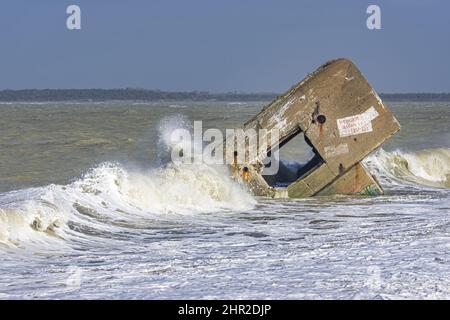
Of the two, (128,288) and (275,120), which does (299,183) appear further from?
(128,288)

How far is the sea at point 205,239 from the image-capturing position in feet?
19.5

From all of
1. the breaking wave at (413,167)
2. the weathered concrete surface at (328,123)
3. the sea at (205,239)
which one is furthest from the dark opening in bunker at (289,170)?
the breaking wave at (413,167)

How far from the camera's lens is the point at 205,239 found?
8.61m

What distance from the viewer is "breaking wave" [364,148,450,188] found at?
650 inches

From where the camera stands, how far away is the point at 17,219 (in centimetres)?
862

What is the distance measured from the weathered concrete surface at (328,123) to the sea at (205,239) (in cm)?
34

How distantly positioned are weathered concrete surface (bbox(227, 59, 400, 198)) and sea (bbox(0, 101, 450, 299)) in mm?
340

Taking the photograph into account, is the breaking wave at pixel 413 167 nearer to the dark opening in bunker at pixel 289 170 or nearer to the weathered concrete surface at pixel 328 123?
the dark opening in bunker at pixel 289 170

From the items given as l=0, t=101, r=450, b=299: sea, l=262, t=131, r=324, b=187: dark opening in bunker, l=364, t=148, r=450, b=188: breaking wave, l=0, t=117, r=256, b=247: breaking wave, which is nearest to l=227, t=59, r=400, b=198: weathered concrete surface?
l=262, t=131, r=324, b=187: dark opening in bunker

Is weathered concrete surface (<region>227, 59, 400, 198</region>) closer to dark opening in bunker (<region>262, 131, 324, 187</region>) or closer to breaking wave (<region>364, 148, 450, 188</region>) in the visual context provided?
dark opening in bunker (<region>262, 131, 324, 187</region>)

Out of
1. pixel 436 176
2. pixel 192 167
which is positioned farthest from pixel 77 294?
pixel 436 176

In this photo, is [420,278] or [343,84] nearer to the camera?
[420,278]

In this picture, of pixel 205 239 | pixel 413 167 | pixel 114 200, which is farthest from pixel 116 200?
pixel 413 167
